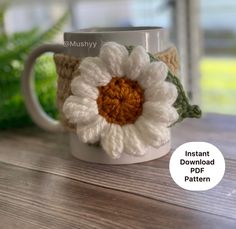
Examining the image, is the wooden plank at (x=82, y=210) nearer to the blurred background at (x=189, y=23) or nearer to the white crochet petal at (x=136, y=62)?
the white crochet petal at (x=136, y=62)

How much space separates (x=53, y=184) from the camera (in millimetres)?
430

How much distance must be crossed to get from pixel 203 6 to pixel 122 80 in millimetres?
1005

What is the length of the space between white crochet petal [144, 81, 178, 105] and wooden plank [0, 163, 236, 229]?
102 millimetres

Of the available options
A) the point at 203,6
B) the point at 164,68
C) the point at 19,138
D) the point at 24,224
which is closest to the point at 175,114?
the point at 164,68

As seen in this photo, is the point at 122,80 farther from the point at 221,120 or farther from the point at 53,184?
the point at 221,120

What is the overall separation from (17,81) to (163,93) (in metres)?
0.33

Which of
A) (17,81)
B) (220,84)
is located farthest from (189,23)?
(17,81)

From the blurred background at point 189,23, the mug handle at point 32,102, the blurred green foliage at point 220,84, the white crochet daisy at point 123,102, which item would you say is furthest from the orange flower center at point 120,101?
the blurred green foliage at point 220,84

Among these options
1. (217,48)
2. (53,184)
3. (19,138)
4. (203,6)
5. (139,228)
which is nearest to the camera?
(139,228)

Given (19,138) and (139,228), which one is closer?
(139,228)

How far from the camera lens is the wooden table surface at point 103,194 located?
0.34 meters

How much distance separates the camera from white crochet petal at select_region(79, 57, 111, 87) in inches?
16.6

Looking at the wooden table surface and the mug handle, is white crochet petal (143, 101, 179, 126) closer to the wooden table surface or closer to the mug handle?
the wooden table surface

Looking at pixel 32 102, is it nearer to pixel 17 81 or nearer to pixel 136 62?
pixel 17 81
